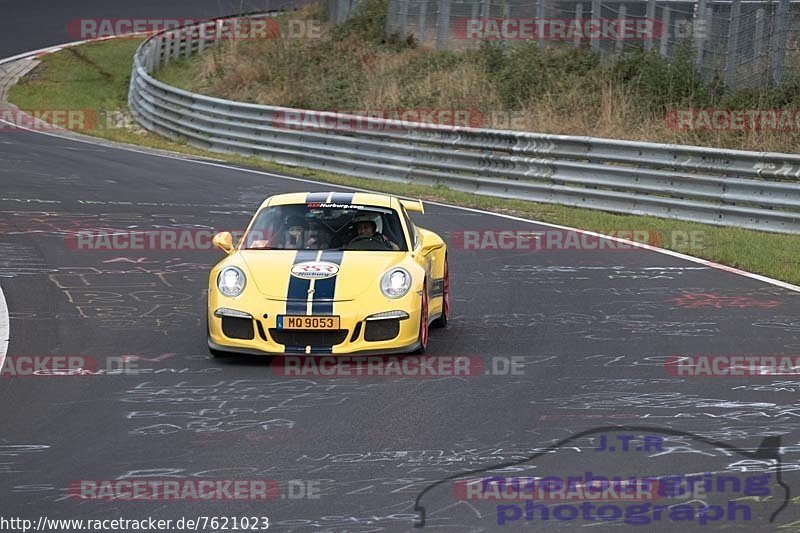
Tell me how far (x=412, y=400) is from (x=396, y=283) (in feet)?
5.24

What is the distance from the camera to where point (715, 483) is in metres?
6.48

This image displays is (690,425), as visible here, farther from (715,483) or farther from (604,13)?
(604,13)

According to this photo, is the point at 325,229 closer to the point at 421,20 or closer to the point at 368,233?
the point at 368,233

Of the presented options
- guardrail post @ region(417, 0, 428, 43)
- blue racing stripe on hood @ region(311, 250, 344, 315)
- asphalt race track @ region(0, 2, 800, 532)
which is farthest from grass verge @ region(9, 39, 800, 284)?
guardrail post @ region(417, 0, 428, 43)

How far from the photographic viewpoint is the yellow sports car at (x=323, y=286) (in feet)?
30.8

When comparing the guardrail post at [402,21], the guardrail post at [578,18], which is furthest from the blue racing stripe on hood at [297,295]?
the guardrail post at [402,21]

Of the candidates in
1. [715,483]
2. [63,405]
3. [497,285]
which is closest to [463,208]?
[497,285]

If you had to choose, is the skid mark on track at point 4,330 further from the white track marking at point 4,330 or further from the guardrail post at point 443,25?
the guardrail post at point 443,25

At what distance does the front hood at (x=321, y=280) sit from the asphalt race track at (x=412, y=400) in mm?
610

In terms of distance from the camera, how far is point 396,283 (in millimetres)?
9766

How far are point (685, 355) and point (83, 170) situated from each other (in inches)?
591

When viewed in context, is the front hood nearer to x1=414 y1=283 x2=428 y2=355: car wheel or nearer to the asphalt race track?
x1=414 y1=283 x2=428 y2=355: car wheel

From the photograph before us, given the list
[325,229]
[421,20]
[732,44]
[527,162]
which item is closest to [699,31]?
[732,44]

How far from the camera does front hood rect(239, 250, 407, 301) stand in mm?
9531
